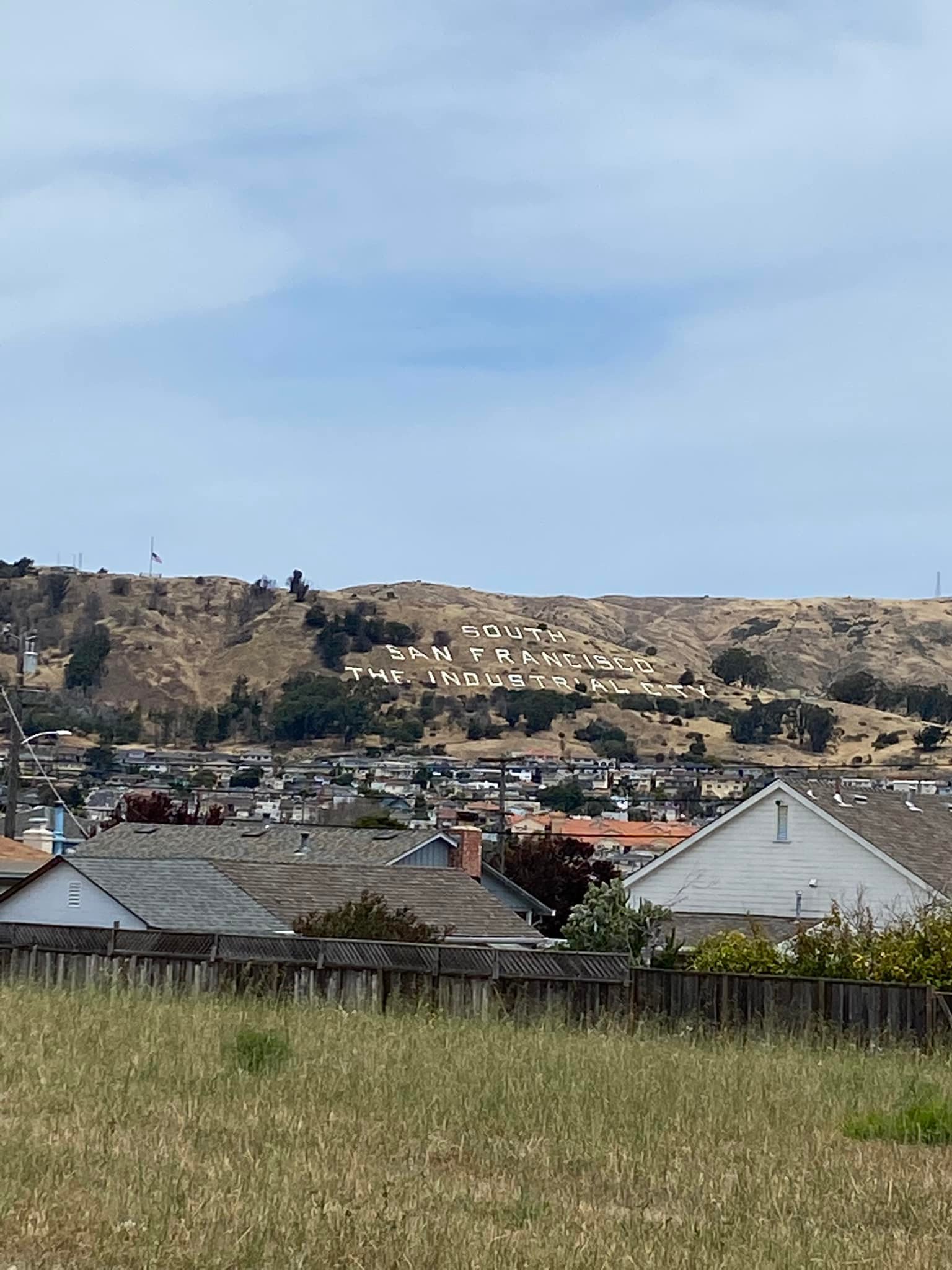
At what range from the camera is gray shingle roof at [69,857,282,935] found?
35.8 m

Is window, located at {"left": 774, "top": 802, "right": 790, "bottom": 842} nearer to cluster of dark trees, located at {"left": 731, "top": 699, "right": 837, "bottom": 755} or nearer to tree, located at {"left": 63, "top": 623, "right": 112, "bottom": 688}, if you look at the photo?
cluster of dark trees, located at {"left": 731, "top": 699, "right": 837, "bottom": 755}

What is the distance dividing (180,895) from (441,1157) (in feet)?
85.7

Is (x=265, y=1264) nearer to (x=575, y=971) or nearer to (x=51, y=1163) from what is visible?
(x=51, y=1163)

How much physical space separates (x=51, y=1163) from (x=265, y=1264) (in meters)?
2.38

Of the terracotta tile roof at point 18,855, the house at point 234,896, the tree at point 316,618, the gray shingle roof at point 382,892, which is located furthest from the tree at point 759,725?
the house at point 234,896

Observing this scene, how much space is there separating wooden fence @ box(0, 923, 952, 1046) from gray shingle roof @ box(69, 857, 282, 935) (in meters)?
7.16

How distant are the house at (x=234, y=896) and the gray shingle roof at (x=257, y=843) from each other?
4.42 meters

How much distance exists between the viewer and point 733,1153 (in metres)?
12.3

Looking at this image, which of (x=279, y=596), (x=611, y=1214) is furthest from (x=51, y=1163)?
(x=279, y=596)

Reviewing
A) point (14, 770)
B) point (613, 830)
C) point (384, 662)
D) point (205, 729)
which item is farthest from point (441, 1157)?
point (384, 662)

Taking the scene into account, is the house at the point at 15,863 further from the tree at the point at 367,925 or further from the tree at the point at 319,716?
the tree at the point at 319,716

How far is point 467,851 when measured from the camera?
49906 millimetres

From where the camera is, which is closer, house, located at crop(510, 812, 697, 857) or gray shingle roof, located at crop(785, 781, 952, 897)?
gray shingle roof, located at crop(785, 781, 952, 897)

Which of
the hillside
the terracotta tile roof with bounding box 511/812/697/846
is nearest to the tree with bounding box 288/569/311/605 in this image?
the hillside
